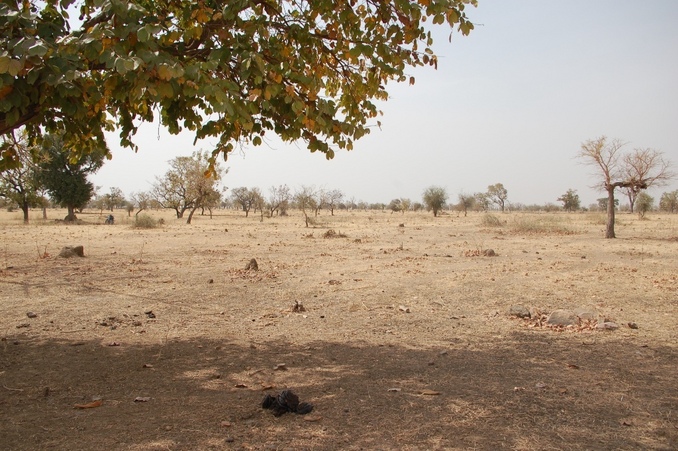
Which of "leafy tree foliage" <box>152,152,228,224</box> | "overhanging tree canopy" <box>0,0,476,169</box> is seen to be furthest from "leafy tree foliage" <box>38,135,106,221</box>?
"overhanging tree canopy" <box>0,0,476,169</box>

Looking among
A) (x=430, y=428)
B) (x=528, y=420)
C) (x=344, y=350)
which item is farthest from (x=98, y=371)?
(x=528, y=420)

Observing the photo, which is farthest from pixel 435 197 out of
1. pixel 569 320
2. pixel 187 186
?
pixel 569 320

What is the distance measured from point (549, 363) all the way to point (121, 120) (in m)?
5.65

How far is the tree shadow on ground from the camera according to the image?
3.40m

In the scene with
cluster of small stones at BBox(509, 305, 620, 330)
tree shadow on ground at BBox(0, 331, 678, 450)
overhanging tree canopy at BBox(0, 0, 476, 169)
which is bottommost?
tree shadow on ground at BBox(0, 331, 678, 450)

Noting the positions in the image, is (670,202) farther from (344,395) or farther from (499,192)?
(344,395)

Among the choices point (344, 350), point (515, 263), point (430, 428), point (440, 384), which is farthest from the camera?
point (515, 263)

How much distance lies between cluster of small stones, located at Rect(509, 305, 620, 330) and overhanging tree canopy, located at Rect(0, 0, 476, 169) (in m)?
4.15

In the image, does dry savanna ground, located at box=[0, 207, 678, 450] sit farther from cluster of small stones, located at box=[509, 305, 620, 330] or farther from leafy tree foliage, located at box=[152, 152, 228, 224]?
leafy tree foliage, located at box=[152, 152, 228, 224]

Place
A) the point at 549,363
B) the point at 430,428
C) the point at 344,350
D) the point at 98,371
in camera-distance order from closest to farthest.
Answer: the point at 430,428 < the point at 98,371 < the point at 549,363 < the point at 344,350

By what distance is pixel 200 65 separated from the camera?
343cm

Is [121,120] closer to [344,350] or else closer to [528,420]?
[344,350]

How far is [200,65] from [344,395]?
3.07 metres

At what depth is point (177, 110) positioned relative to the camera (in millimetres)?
4836
